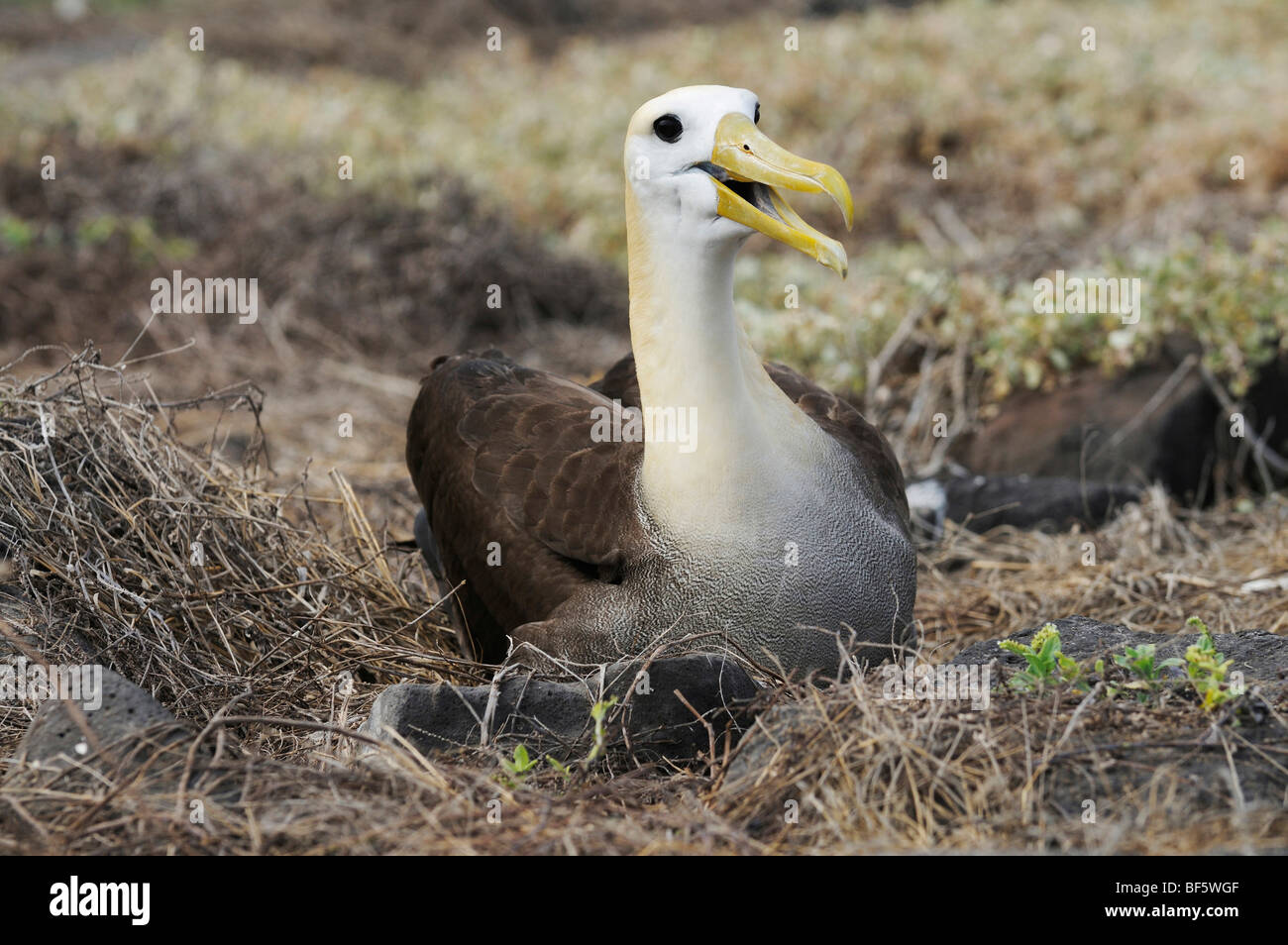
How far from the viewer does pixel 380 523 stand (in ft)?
19.2

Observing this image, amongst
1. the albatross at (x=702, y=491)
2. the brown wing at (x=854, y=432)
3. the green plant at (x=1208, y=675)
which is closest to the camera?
the green plant at (x=1208, y=675)

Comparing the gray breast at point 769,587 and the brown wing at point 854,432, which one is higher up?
the brown wing at point 854,432

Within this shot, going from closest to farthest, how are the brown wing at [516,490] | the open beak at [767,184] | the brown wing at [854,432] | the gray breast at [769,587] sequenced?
the open beak at [767,184]
the gray breast at [769,587]
the brown wing at [516,490]
the brown wing at [854,432]

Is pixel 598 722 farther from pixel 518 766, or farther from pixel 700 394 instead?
pixel 700 394

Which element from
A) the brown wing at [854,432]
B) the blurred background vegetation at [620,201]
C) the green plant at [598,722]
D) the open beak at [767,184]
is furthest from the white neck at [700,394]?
the blurred background vegetation at [620,201]

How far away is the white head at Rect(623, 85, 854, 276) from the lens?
3.34 m

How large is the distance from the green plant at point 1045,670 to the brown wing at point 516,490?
1.09 metres

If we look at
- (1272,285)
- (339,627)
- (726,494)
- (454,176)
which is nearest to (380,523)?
(339,627)

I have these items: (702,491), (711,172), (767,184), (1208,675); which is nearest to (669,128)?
(711,172)

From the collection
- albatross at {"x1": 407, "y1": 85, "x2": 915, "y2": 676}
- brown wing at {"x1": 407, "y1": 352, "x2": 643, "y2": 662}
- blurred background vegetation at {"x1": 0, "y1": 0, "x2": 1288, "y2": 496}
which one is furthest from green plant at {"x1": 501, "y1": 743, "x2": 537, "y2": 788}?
blurred background vegetation at {"x1": 0, "y1": 0, "x2": 1288, "y2": 496}

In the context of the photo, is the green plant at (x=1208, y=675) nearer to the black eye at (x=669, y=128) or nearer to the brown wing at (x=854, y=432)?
the brown wing at (x=854, y=432)

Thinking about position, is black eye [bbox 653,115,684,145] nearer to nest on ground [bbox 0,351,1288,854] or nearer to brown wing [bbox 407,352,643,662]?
brown wing [bbox 407,352,643,662]

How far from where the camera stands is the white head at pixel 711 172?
11.0ft

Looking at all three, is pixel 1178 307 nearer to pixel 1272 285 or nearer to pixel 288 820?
pixel 1272 285
